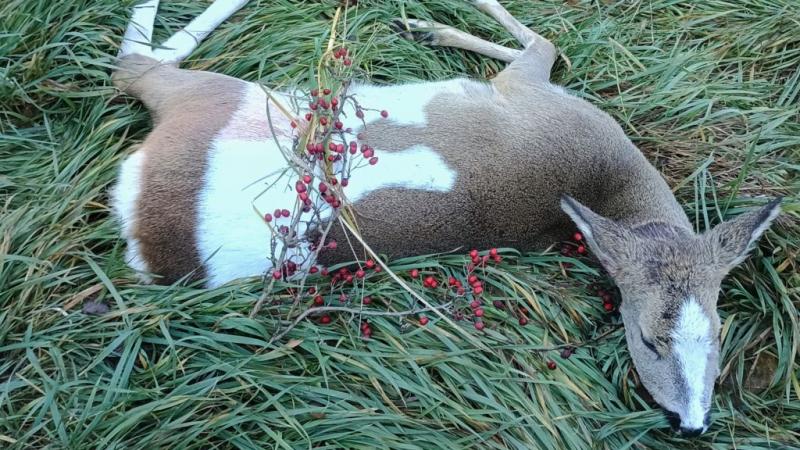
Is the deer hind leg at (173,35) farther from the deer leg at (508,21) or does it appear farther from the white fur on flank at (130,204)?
the deer leg at (508,21)

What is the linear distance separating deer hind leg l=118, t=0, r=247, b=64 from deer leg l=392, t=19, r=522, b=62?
3.39 ft

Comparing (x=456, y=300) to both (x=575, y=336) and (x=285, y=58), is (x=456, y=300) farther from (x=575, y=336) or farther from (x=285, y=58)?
(x=285, y=58)

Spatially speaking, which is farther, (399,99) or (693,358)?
(399,99)

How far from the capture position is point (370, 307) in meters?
3.93

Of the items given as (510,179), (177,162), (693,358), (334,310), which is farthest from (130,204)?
(693,358)

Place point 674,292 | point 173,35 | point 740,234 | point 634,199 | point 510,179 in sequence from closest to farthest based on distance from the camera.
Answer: point 674,292 < point 740,234 < point 510,179 < point 634,199 < point 173,35

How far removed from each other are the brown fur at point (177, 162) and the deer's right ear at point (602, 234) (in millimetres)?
1738

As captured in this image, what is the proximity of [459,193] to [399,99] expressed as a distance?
73 cm

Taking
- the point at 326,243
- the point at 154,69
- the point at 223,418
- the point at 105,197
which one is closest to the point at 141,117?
the point at 154,69

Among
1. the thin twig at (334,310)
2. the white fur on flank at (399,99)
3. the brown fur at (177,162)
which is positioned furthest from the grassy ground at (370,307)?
the white fur on flank at (399,99)

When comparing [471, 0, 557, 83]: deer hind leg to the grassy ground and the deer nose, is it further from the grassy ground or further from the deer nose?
the deer nose

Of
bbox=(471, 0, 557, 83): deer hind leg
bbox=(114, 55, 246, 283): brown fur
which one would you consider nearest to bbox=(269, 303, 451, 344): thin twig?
bbox=(114, 55, 246, 283): brown fur

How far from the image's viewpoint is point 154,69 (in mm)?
4332

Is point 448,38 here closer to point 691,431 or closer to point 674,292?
point 674,292
